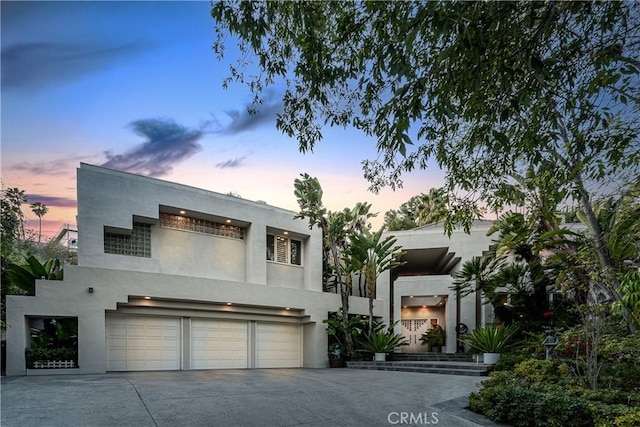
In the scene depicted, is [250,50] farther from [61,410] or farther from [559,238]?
[559,238]

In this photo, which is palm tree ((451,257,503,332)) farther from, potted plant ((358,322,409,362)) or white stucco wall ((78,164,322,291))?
white stucco wall ((78,164,322,291))

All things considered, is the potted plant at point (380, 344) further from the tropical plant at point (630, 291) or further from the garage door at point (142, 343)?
the tropical plant at point (630, 291)

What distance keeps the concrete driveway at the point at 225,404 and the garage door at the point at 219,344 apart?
4.97 metres

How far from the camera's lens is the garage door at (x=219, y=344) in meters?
14.8

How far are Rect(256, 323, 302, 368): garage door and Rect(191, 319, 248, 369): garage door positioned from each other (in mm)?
658

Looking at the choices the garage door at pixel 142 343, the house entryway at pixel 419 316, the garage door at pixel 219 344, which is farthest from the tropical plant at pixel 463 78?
the house entryway at pixel 419 316

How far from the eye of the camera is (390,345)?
16.9m

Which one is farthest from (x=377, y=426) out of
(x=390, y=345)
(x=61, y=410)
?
(x=390, y=345)

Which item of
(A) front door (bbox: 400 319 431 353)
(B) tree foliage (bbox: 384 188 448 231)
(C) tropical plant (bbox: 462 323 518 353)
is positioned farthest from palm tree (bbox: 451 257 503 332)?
(B) tree foliage (bbox: 384 188 448 231)

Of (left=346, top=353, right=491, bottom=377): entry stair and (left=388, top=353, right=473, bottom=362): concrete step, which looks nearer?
(left=346, top=353, right=491, bottom=377): entry stair

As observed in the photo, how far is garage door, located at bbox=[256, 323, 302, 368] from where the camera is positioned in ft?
53.5

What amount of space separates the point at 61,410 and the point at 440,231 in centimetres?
1689

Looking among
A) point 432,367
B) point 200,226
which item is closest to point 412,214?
point 432,367

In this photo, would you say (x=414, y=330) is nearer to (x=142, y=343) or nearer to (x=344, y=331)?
(x=344, y=331)
